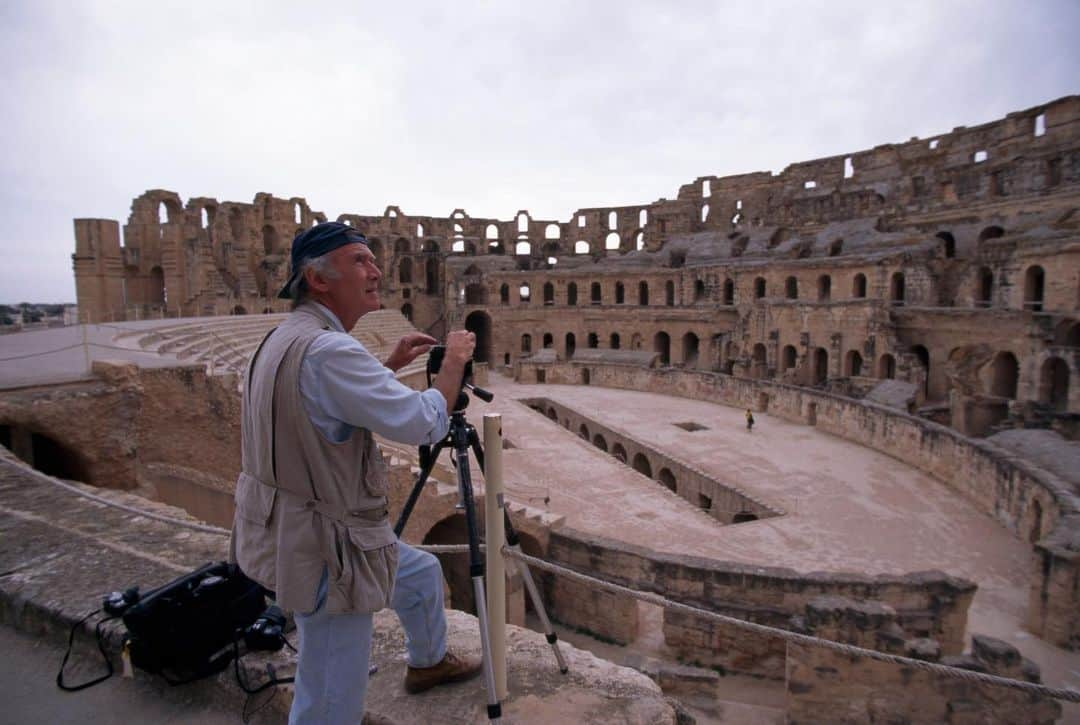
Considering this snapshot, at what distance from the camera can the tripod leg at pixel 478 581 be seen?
2174mm

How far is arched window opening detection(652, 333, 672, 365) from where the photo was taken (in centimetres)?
3312

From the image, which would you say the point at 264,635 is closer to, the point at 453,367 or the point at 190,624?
the point at 190,624

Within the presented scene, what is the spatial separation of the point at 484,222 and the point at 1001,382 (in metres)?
32.4

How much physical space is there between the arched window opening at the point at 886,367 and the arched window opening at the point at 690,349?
10.1m

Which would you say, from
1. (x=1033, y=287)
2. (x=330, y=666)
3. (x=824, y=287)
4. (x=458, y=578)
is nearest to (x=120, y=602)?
(x=330, y=666)

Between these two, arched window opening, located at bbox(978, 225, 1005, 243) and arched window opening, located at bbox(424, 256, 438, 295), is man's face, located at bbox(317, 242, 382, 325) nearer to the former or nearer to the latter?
arched window opening, located at bbox(978, 225, 1005, 243)

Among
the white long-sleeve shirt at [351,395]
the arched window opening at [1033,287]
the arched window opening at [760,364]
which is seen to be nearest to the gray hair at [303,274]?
the white long-sleeve shirt at [351,395]

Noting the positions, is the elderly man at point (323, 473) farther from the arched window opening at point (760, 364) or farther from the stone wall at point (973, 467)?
the arched window opening at point (760, 364)

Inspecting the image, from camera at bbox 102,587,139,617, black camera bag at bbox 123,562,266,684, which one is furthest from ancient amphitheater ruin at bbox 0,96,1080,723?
black camera bag at bbox 123,562,266,684

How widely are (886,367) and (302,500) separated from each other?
82.2 ft

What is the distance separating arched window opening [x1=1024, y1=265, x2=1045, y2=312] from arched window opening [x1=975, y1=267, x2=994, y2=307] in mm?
1894

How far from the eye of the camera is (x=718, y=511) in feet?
47.8

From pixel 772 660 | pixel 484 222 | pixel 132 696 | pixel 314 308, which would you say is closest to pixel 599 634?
pixel 772 660

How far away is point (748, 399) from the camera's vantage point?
22.6m
